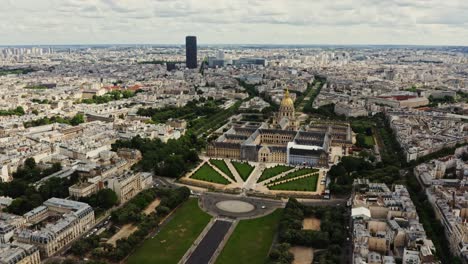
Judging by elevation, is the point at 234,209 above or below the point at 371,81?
below

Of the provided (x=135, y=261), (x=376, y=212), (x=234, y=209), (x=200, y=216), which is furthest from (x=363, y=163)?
(x=135, y=261)

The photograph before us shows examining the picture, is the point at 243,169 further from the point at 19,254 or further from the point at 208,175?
the point at 19,254

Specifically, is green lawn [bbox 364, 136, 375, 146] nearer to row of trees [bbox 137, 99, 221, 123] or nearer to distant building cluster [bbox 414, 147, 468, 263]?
distant building cluster [bbox 414, 147, 468, 263]

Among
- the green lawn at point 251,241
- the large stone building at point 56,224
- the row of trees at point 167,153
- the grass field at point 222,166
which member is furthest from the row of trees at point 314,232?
the row of trees at point 167,153

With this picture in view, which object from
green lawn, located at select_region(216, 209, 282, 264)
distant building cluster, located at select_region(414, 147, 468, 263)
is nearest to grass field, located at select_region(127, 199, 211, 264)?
green lawn, located at select_region(216, 209, 282, 264)

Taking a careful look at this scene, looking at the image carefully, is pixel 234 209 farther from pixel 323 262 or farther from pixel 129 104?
pixel 129 104

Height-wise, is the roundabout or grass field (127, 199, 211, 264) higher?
the roundabout

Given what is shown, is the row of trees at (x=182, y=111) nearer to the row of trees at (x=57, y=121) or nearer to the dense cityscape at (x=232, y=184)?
the dense cityscape at (x=232, y=184)
